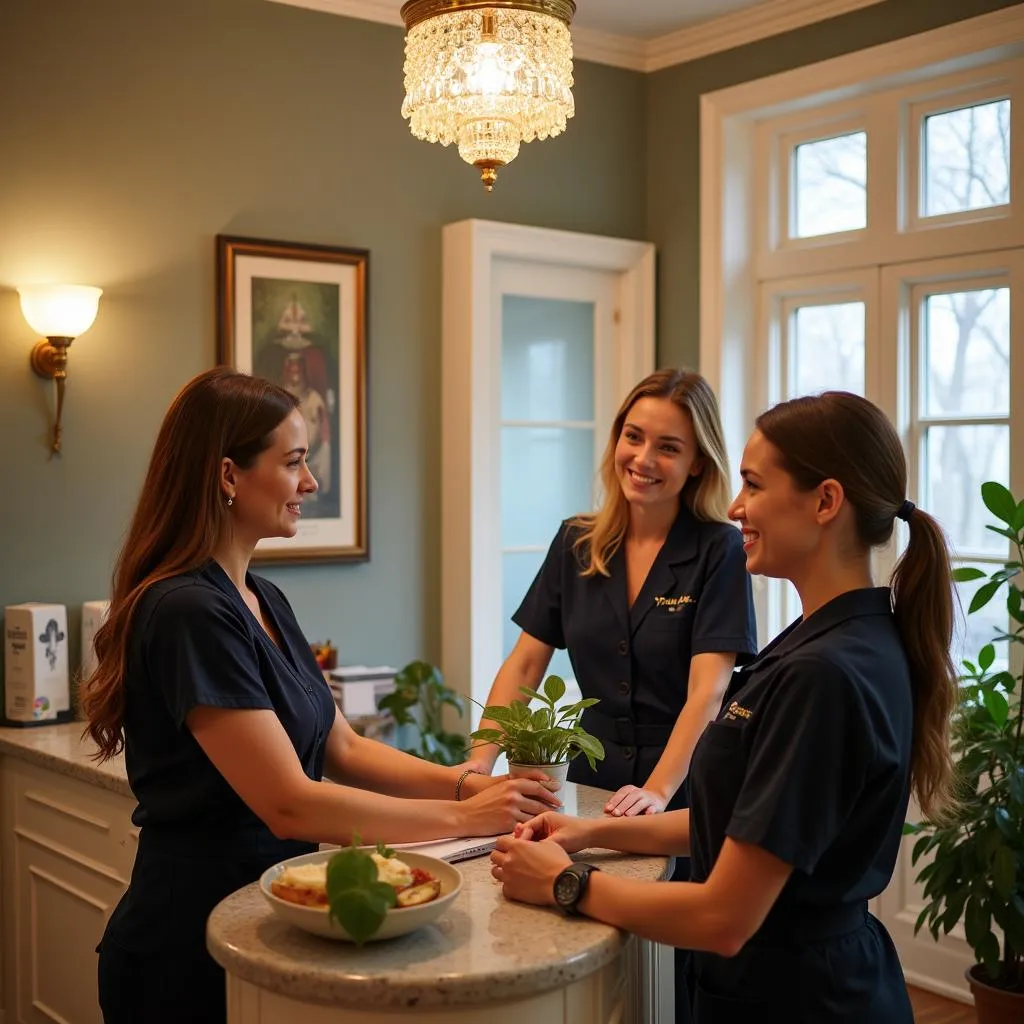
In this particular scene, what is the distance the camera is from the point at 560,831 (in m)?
1.88

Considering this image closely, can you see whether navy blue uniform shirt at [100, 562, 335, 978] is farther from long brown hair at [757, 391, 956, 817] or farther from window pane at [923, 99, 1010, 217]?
window pane at [923, 99, 1010, 217]

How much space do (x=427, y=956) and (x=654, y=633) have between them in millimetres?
1173

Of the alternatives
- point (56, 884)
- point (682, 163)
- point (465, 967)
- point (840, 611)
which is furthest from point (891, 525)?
point (682, 163)

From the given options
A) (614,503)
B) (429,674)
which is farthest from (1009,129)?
(429,674)

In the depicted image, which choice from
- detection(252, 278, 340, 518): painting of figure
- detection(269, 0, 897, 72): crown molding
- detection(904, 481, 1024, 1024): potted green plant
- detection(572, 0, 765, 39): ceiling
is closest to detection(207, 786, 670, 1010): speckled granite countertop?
detection(904, 481, 1024, 1024): potted green plant

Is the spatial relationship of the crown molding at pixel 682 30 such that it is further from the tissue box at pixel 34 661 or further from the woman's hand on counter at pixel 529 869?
the woman's hand on counter at pixel 529 869

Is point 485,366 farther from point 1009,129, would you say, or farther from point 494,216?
point 1009,129

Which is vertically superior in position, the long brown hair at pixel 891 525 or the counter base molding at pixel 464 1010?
the long brown hair at pixel 891 525

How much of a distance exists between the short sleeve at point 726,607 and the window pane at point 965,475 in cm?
150

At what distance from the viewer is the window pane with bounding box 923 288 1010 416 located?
379 centimetres

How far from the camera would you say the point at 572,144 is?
453 centimetres

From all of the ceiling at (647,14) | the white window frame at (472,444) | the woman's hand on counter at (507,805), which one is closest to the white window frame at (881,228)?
the ceiling at (647,14)

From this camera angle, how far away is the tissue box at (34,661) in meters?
3.34

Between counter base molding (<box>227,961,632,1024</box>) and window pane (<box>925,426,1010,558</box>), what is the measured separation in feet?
8.37
